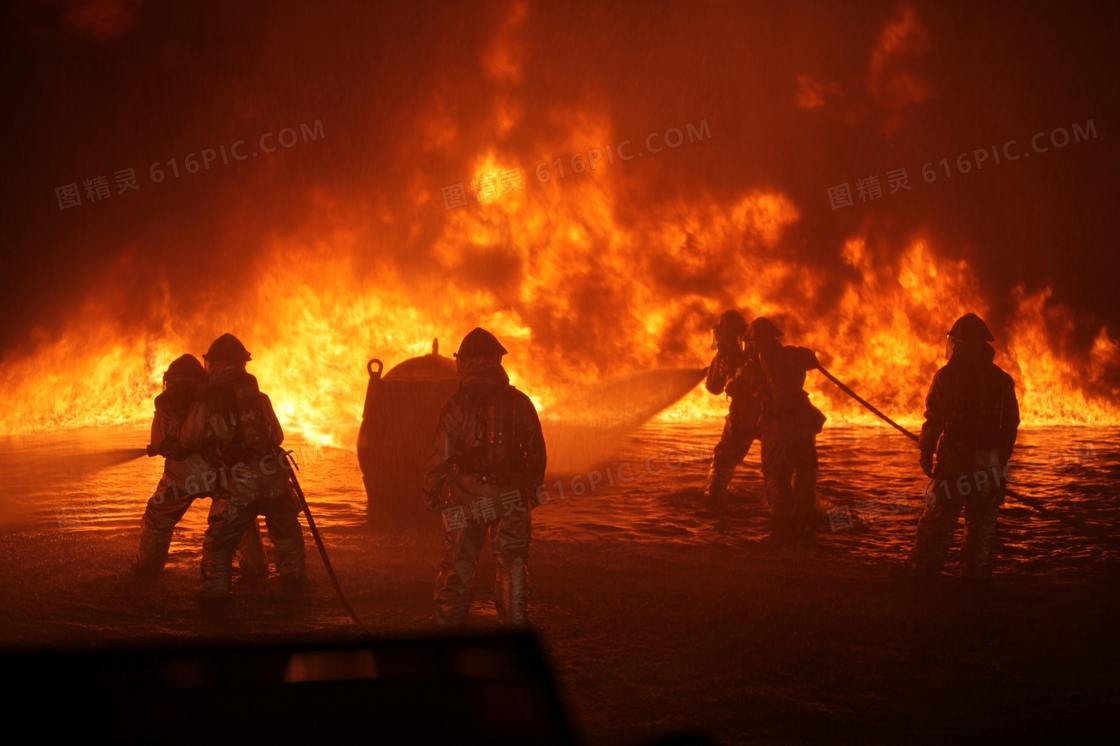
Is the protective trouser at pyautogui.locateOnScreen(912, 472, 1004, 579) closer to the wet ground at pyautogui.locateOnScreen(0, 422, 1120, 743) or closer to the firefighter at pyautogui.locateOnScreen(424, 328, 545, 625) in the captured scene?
the wet ground at pyautogui.locateOnScreen(0, 422, 1120, 743)

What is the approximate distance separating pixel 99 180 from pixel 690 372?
16182mm

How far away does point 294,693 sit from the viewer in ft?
13.8

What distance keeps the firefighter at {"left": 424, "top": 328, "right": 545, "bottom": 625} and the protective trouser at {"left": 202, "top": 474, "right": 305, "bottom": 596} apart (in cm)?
173

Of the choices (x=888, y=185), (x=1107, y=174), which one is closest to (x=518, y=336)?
(x=888, y=185)

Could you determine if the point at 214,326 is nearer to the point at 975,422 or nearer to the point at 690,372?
the point at 690,372

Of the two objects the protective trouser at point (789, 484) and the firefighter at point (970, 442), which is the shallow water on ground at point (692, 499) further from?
Result: the firefighter at point (970, 442)

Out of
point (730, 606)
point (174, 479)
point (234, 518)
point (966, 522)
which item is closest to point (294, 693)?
point (234, 518)

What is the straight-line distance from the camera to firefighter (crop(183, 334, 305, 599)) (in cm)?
581

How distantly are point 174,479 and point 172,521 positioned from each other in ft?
1.36

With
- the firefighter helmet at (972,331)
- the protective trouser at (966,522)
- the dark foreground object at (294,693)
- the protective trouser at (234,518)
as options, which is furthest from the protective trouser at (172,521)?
the firefighter helmet at (972,331)

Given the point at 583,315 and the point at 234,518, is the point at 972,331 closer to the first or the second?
the point at 234,518

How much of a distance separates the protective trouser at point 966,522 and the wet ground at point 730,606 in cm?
24

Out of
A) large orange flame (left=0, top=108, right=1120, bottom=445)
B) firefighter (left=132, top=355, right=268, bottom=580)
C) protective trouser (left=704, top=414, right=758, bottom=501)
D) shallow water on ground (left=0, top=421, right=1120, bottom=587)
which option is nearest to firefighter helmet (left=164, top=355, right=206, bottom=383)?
firefighter (left=132, top=355, right=268, bottom=580)

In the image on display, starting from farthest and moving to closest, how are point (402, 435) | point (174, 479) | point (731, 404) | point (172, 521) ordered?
point (731, 404)
point (402, 435)
point (172, 521)
point (174, 479)
